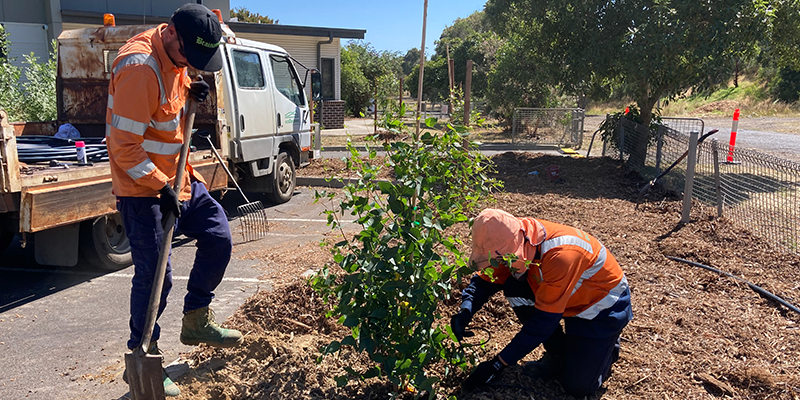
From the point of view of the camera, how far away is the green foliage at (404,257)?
253 cm

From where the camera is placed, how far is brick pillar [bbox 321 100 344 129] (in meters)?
21.9

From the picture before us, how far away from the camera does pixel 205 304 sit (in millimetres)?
3355

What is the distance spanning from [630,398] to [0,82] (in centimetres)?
1259

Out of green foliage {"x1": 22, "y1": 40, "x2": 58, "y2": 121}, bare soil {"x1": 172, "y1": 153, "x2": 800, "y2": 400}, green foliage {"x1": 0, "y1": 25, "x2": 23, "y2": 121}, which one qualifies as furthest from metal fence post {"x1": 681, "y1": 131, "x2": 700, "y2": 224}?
green foliage {"x1": 0, "y1": 25, "x2": 23, "y2": 121}

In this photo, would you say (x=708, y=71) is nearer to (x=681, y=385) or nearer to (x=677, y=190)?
(x=677, y=190)

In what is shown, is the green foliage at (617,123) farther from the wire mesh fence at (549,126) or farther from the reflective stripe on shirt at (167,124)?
the reflective stripe on shirt at (167,124)

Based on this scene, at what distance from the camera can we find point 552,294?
2.83m

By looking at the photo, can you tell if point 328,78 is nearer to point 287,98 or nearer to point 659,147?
point 287,98

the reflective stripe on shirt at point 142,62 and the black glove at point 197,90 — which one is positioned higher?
the reflective stripe on shirt at point 142,62

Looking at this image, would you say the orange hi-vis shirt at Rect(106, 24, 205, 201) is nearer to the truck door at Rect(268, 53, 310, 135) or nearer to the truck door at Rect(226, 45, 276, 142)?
the truck door at Rect(226, 45, 276, 142)

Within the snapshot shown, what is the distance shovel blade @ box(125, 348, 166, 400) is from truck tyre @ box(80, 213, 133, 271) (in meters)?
2.97

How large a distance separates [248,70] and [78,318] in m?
4.38

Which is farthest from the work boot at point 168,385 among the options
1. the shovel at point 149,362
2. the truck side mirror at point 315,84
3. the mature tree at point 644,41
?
the mature tree at point 644,41

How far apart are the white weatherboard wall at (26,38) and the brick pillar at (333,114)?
951 cm
